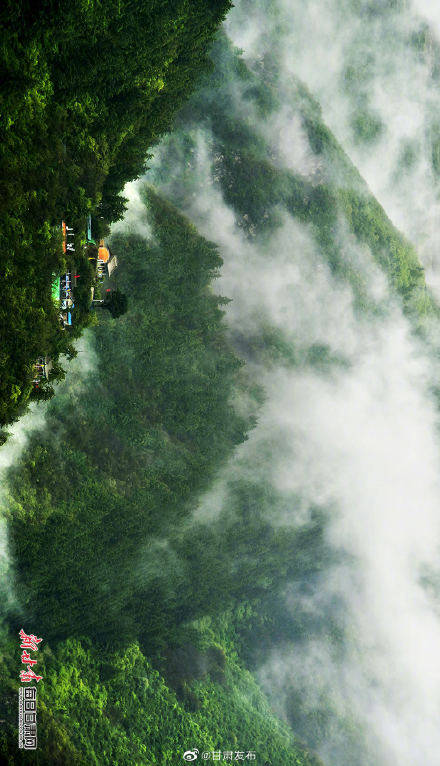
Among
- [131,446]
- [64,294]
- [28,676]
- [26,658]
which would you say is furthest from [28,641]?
[64,294]

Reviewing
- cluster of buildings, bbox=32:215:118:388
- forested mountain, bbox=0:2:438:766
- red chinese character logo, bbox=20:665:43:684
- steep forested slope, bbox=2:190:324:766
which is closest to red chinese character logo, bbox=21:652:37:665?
red chinese character logo, bbox=20:665:43:684

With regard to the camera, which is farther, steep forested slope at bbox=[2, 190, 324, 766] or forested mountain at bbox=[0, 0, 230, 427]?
steep forested slope at bbox=[2, 190, 324, 766]

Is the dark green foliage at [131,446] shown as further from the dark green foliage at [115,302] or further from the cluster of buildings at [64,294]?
the cluster of buildings at [64,294]

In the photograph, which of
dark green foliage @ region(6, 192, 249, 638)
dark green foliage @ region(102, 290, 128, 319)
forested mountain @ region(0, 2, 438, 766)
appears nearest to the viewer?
forested mountain @ region(0, 2, 438, 766)

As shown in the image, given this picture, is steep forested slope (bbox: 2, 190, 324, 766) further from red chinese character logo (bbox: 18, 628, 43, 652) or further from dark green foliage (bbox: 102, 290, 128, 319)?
dark green foliage (bbox: 102, 290, 128, 319)

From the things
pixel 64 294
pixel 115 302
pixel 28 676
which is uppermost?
pixel 115 302

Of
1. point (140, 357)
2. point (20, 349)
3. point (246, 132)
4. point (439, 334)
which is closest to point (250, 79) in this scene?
point (246, 132)

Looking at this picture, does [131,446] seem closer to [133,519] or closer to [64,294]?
[133,519]
